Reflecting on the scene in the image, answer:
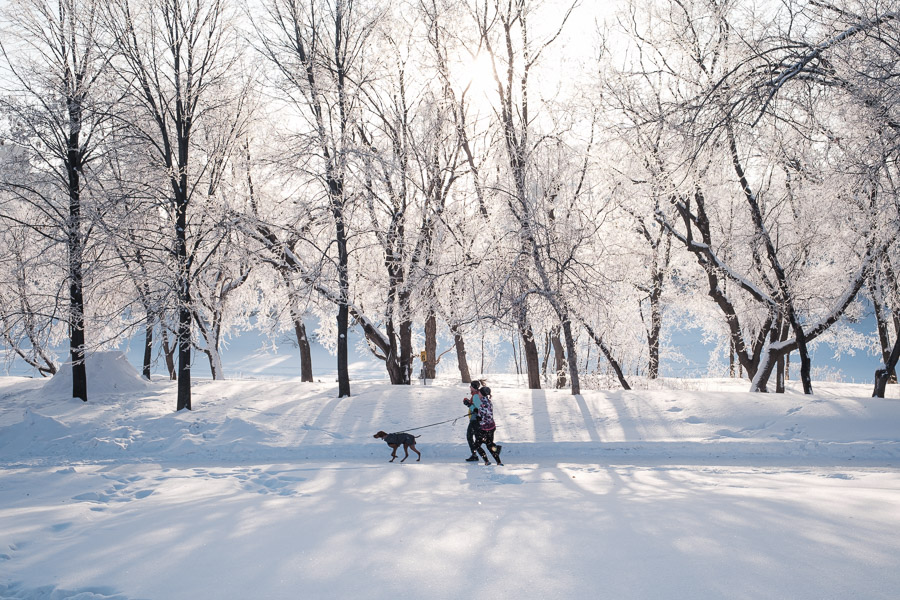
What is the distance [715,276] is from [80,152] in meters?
18.7

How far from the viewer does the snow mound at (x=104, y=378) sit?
1454 centimetres

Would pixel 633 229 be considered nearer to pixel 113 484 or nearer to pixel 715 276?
pixel 715 276

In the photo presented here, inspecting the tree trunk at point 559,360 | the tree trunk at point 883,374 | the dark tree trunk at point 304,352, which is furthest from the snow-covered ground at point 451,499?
the dark tree trunk at point 304,352

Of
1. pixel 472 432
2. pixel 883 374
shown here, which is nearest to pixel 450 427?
pixel 472 432

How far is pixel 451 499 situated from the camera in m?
6.68

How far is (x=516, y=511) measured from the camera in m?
5.92

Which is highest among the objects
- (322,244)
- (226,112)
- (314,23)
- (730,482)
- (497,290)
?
(314,23)

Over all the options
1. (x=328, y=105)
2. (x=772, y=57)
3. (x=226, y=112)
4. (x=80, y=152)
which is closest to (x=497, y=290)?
(x=328, y=105)

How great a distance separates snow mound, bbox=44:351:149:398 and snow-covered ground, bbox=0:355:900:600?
58 centimetres

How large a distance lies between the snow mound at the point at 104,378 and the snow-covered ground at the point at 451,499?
583 millimetres

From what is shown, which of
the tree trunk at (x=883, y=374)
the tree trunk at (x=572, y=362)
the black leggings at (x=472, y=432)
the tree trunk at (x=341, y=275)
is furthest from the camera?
the tree trunk at (x=883, y=374)

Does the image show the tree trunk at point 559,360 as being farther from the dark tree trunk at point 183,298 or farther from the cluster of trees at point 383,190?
the dark tree trunk at point 183,298

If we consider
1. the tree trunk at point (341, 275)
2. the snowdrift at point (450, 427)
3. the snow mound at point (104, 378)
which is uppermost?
the tree trunk at point (341, 275)

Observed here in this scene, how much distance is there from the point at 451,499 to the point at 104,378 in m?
12.8
